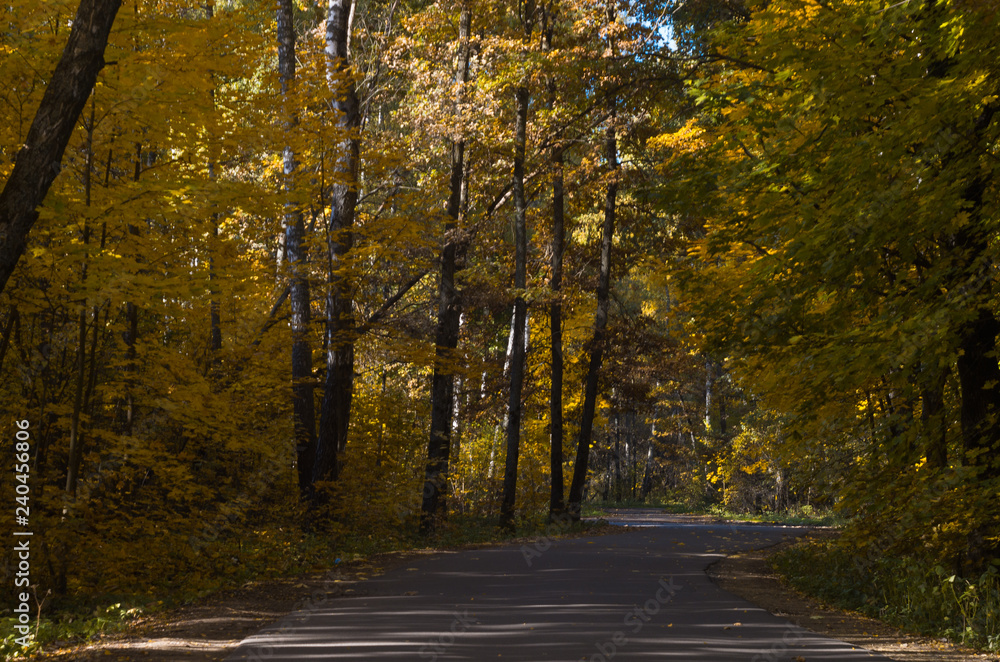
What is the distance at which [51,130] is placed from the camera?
7359 mm

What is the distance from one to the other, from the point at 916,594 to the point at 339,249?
11.3m

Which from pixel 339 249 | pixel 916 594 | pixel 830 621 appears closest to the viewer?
pixel 830 621

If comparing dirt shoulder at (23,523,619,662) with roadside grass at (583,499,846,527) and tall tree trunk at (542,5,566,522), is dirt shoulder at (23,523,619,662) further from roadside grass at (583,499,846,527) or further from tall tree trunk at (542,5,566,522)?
roadside grass at (583,499,846,527)

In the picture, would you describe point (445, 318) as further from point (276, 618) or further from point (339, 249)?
point (276, 618)

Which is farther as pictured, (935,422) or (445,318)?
(445,318)

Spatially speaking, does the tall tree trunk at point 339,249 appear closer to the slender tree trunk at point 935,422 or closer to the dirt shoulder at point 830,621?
the dirt shoulder at point 830,621

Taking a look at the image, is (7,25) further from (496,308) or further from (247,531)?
(496,308)

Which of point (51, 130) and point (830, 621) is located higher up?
point (51, 130)

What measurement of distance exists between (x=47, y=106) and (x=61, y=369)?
18.4ft

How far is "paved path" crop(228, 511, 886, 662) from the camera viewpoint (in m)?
6.85

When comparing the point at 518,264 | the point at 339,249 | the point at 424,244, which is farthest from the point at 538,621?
the point at 518,264

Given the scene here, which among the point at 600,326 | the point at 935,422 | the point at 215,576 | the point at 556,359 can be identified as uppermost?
the point at 600,326

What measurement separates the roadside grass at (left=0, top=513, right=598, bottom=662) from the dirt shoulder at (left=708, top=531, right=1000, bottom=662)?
6.02 meters

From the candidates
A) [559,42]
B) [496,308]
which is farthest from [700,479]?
[559,42]
